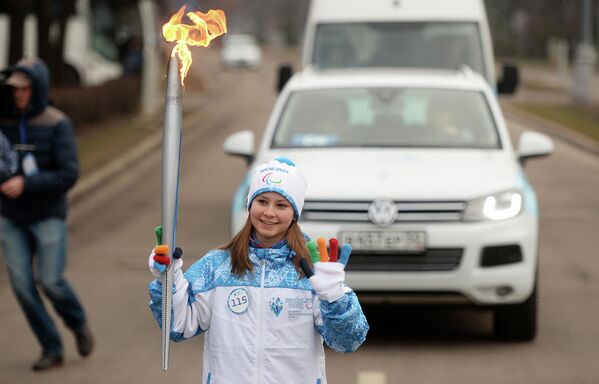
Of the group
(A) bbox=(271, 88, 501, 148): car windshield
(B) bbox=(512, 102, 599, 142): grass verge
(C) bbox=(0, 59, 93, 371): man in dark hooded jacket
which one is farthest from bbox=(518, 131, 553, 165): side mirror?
(B) bbox=(512, 102, 599, 142): grass verge

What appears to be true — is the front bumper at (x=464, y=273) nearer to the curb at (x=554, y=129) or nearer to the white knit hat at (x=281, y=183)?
the white knit hat at (x=281, y=183)

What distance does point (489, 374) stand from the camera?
26.2 ft

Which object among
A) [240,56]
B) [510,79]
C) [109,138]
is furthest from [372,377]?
[240,56]

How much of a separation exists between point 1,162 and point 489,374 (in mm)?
2922

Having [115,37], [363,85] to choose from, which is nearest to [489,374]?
[363,85]

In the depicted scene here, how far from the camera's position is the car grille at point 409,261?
335 inches

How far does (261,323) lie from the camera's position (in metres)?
4.44

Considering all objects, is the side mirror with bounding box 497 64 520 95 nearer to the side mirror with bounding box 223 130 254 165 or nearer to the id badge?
the side mirror with bounding box 223 130 254 165

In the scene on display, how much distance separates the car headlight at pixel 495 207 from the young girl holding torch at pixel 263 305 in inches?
168

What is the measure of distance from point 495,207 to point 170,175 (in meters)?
4.89

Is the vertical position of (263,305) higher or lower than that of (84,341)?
higher

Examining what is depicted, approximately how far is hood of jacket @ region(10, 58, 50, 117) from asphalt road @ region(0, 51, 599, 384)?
4.86 ft

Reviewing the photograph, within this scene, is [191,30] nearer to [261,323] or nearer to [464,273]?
[261,323]

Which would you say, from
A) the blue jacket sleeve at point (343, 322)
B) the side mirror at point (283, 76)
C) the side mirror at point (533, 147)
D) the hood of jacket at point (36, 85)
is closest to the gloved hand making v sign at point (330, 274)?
the blue jacket sleeve at point (343, 322)
